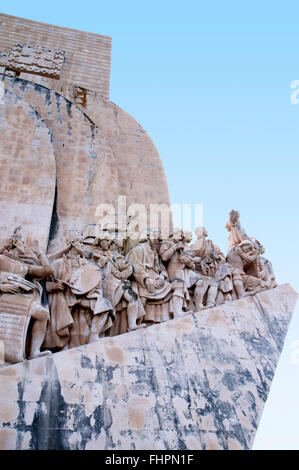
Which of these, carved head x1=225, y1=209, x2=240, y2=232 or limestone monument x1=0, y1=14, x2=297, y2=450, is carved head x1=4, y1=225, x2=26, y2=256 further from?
carved head x1=225, y1=209, x2=240, y2=232

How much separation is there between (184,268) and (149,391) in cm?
270

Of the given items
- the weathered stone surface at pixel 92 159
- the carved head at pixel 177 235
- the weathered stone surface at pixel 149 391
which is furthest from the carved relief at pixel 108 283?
the weathered stone surface at pixel 92 159

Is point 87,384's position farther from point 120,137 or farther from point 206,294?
point 120,137

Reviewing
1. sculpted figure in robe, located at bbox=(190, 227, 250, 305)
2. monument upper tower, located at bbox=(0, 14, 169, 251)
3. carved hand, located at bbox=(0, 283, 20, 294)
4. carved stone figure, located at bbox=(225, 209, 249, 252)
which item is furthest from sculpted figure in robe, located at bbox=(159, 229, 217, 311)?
carved hand, located at bbox=(0, 283, 20, 294)

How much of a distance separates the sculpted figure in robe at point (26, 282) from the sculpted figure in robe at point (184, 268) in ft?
6.60

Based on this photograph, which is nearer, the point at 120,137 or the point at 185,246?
the point at 185,246

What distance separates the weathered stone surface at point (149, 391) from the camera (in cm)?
417

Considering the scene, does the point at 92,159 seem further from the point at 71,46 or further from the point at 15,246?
the point at 71,46

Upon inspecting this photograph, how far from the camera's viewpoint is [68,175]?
8.35 meters

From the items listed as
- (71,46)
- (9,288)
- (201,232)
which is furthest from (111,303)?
(71,46)

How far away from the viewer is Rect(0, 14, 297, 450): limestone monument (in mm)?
4391

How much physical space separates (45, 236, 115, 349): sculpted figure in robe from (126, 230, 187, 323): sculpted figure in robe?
2.13 feet

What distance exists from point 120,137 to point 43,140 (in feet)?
7.31

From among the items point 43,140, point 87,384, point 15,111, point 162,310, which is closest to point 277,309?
point 162,310
